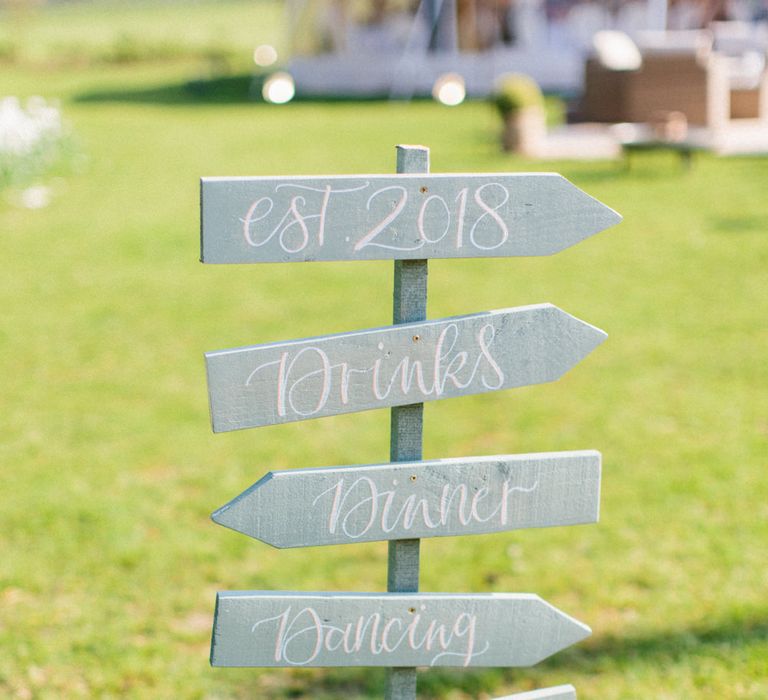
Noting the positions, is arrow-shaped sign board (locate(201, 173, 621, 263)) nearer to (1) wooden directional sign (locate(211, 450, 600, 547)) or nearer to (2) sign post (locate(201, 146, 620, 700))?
(2) sign post (locate(201, 146, 620, 700))

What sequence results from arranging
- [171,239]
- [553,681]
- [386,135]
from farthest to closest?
1. [386,135]
2. [171,239]
3. [553,681]

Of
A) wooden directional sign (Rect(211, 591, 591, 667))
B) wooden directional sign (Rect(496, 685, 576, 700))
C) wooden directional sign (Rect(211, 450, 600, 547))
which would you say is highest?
wooden directional sign (Rect(211, 450, 600, 547))

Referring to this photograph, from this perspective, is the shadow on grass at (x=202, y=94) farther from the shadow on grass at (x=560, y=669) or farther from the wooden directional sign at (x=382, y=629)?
the wooden directional sign at (x=382, y=629)

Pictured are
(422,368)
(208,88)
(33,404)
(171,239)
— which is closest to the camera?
(422,368)

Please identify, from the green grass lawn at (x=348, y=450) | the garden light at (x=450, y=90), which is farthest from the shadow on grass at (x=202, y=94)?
the green grass lawn at (x=348, y=450)

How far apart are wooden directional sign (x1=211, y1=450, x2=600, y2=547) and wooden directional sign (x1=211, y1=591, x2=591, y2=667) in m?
0.13

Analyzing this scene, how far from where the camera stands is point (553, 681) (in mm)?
3242

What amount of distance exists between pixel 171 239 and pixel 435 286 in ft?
9.56

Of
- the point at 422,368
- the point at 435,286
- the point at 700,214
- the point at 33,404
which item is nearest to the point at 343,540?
the point at 422,368

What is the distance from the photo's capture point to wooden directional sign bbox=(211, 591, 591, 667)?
202 centimetres

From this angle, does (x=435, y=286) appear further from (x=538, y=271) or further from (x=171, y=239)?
(x=171, y=239)

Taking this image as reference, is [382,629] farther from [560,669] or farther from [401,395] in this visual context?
[560,669]

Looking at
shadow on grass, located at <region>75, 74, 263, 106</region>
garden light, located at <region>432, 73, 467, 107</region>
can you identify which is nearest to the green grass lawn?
garden light, located at <region>432, 73, 467, 107</region>

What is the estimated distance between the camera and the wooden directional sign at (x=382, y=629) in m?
2.02
